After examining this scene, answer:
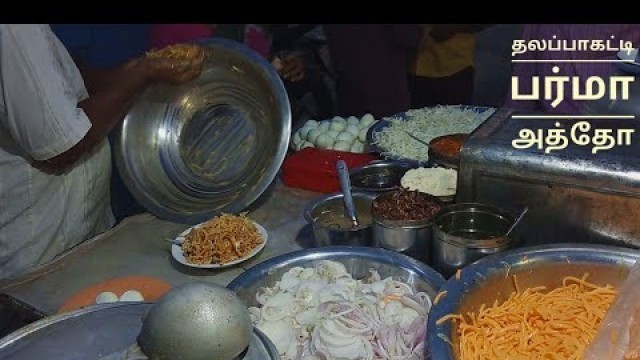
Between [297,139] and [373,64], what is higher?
[373,64]

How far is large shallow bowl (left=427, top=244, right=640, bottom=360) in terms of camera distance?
4.68 ft

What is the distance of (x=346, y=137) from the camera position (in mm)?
2723

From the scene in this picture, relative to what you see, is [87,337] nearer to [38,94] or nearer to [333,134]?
[38,94]

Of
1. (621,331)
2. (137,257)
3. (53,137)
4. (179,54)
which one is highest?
(179,54)

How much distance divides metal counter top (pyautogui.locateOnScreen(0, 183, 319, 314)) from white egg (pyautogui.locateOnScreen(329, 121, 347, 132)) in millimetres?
537

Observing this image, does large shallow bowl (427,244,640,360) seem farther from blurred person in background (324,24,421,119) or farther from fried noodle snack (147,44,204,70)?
blurred person in background (324,24,421,119)

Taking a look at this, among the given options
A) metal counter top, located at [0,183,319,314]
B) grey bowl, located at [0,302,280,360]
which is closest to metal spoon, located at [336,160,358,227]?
metal counter top, located at [0,183,319,314]

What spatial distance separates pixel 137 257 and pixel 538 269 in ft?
4.27

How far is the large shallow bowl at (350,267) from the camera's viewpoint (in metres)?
1.62

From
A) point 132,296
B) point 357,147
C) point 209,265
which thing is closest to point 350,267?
point 209,265

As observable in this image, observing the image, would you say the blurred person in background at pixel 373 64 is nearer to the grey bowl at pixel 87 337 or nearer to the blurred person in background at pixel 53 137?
the blurred person in background at pixel 53 137

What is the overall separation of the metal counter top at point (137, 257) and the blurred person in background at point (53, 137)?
0.45 ft

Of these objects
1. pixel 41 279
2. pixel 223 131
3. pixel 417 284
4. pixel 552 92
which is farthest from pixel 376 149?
pixel 41 279
